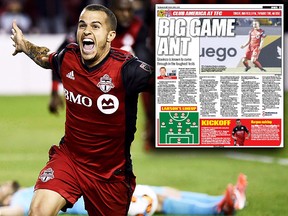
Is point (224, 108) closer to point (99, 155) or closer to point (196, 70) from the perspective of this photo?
point (196, 70)

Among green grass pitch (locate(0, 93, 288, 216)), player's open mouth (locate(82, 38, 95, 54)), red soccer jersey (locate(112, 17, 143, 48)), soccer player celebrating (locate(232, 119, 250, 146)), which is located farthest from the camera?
red soccer jersey (locate(112, 17, 143, 48))

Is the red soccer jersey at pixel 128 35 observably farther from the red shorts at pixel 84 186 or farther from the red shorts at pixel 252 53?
the red shorts at pixel 84 186

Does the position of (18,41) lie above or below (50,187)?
above

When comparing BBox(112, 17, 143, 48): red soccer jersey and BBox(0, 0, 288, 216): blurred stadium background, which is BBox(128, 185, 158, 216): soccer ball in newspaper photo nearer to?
BBox(0, 0, 288, 216): blurred stadium background

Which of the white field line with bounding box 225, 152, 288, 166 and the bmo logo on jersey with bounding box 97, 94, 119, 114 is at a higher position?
the bmo logo on jersey with bounding box 97, 94, 119, 114

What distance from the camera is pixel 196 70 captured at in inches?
275

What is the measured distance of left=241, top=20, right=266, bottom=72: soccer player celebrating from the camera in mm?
6988

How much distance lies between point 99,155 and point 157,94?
0.65 meters

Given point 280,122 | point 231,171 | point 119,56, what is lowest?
point 231,171

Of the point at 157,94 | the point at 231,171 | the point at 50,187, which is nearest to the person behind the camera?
the point at 50,187

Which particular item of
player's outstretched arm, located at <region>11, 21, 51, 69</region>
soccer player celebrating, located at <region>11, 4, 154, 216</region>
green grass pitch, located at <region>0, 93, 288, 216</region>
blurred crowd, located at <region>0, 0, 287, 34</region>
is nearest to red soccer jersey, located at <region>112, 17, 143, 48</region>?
green grass pitch, located at <region>0, 93, 288, 216</region>

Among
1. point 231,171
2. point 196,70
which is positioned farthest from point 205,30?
point 231,171

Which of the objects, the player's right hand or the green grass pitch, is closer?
the player's right hand

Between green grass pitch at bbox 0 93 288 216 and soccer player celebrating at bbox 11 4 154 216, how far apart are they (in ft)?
3.54
